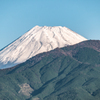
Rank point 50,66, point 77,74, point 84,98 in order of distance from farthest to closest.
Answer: point 50,66, point 77,74, point 84,98

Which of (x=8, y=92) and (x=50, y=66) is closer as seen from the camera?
(x=8, y=92)

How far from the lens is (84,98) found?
6009 inches

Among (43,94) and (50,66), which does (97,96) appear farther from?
(50,66)

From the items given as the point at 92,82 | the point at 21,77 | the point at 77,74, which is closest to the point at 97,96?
the point at 92,82

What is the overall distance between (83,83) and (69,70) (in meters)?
22.2

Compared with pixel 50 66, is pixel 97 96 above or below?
below

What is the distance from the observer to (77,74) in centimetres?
18312

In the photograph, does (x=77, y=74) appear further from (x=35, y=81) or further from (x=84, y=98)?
(x=84, y=98)

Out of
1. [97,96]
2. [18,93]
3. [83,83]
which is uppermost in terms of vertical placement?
[18,93]

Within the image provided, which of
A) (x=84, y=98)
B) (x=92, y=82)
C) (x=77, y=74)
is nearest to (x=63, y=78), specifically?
(x=77, y=74)

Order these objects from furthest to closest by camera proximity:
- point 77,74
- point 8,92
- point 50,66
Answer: point 50,66 < point 77,74 < point 8,92

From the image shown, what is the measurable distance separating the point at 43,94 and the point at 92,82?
21289 millimetres

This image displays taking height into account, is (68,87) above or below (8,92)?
→ below

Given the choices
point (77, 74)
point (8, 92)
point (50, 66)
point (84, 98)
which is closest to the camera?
point (84, 98)
